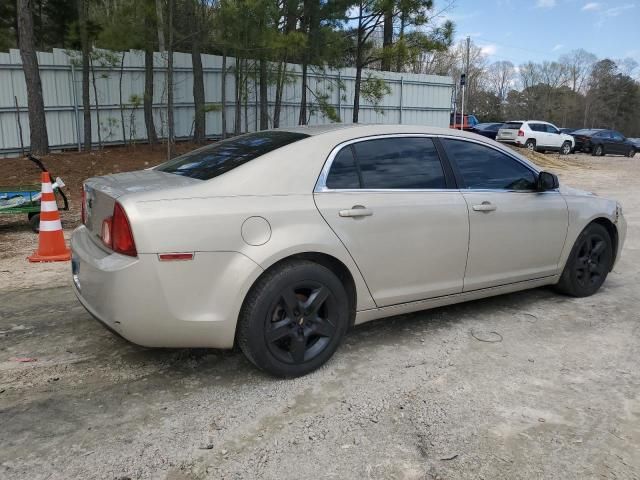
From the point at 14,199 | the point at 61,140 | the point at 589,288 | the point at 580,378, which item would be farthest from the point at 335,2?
the point at 580,378

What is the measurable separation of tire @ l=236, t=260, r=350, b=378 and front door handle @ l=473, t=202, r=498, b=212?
1.27 meters

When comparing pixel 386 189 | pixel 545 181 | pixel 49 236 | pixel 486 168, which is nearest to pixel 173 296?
pixel 386 189

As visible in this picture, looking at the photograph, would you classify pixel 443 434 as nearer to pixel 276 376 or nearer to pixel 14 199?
pixel 276 376

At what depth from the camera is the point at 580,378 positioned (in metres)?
3.43

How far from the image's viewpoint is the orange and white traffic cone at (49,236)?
5.89 m

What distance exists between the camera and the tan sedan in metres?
2.97

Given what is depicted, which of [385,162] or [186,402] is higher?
[385,162]

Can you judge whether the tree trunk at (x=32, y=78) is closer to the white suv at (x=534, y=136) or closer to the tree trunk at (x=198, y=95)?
the tree trunk at (x=198, y=95)

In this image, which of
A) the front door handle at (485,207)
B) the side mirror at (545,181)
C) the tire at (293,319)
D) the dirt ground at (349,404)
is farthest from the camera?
the side mirror at (545,181)

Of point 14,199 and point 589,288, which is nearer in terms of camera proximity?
point 589,288

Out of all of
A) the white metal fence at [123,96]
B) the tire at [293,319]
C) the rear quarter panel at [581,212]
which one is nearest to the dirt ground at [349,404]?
the tire at [293,319]

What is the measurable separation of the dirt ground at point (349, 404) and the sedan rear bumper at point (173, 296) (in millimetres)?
380

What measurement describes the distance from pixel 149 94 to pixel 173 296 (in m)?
12.0

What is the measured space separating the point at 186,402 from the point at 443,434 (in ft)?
4.57
